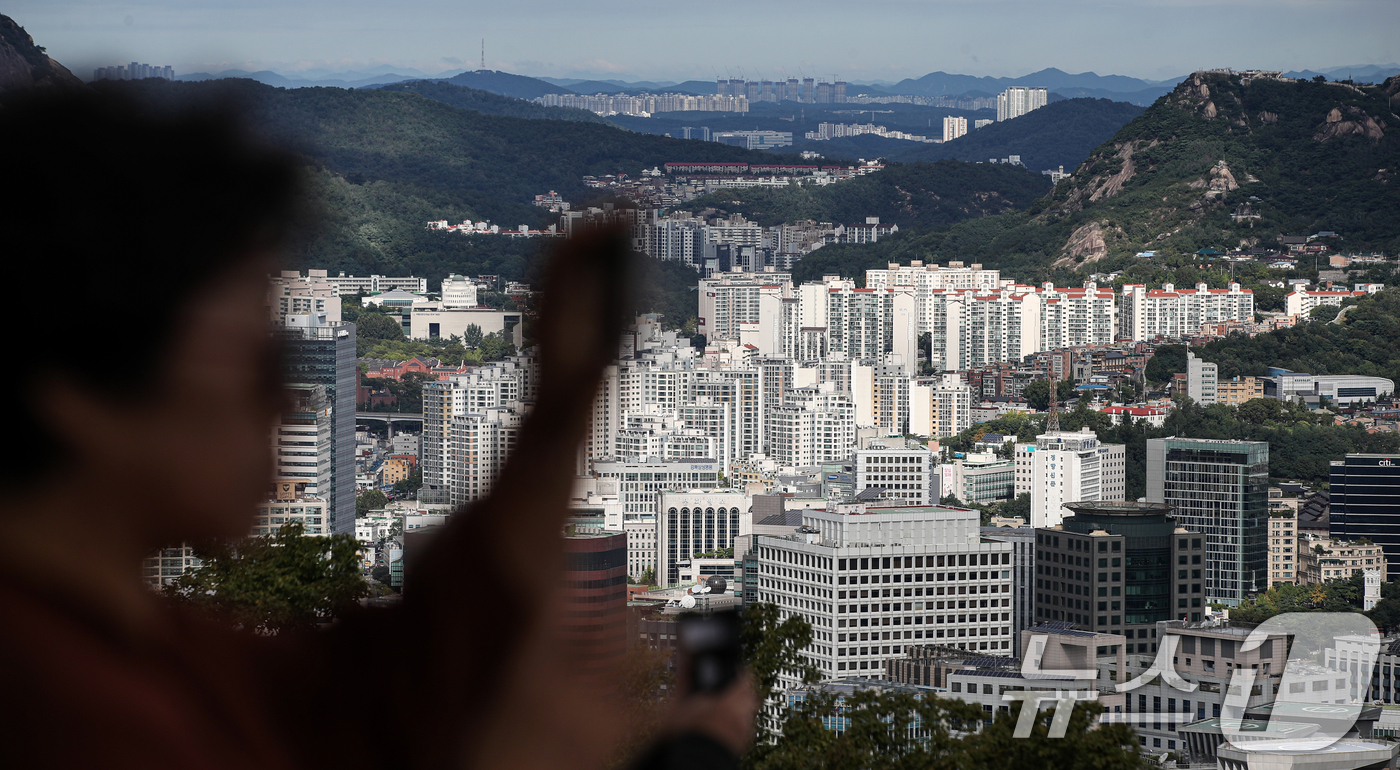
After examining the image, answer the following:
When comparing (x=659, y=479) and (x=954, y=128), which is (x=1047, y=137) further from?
(x=659, y=479)

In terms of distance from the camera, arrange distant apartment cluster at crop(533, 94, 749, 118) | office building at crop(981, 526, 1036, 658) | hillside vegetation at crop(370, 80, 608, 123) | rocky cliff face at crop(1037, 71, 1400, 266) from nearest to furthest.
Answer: office building at crop(981, 526, 1036, 658), rocky cliff face at crop(1037, 71, 1400, 266), hillside vegetation at crop(370, 80, 608, 123), distant apartment cluster at crop(533, 94, 749, 118)

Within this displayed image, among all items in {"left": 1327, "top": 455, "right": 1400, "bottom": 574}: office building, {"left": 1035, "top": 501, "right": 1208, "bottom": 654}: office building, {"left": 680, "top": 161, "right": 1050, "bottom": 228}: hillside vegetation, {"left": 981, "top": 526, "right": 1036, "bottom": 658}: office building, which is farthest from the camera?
{"left": 680, "top": 161, "right": 1050, "bottom": 228}: hillside vegetation

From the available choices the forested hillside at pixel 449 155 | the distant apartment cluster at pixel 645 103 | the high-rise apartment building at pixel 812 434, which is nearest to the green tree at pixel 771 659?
the forested hillside at pixel 449 155

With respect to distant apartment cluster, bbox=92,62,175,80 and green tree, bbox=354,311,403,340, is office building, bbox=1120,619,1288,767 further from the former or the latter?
green tree, bbox=354,311,403,340

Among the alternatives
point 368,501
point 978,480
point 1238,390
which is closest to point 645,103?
point 1238,390

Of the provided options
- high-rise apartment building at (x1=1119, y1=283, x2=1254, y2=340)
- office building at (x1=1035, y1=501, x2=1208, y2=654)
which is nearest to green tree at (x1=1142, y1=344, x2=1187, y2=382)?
high-rise apartment building at (x1=1119, y1=283, x2=1254, y2=340)

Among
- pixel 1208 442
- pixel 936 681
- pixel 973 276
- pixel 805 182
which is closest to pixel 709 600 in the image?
pixel 936 681
